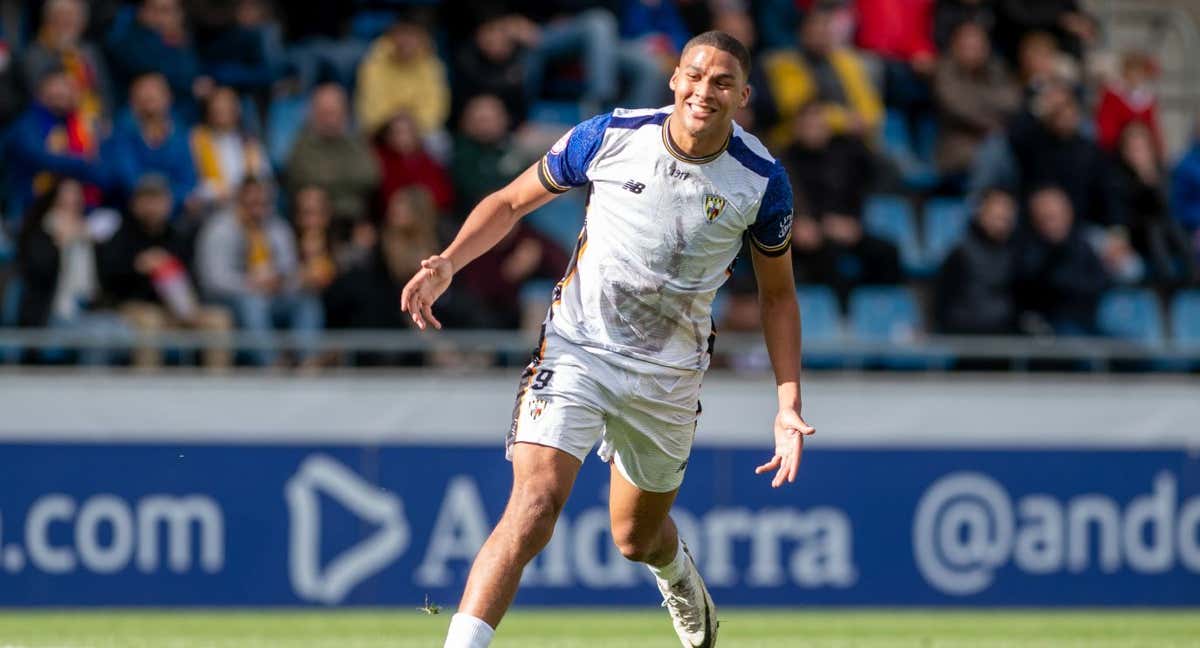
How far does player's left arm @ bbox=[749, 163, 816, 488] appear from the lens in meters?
6.92

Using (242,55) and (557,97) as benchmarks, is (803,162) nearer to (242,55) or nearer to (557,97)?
→ (557,97)

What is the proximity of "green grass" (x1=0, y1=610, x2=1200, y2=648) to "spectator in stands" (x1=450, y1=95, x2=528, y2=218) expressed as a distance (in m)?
3.50

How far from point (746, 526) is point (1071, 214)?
440 centimetres

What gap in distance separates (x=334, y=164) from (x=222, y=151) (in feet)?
2.72

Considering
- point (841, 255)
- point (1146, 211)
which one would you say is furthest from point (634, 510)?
point (1146, 211)

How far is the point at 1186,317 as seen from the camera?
16.0 meters

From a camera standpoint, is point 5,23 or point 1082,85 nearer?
point 5,23

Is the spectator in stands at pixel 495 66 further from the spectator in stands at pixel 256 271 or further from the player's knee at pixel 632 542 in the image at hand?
the player's knee at pixel 632 542

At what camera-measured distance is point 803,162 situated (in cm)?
1522

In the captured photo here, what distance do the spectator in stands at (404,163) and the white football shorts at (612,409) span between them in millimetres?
7348

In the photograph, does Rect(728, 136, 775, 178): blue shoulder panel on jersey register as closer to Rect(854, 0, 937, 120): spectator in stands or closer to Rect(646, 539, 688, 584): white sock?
Rect(646, 539, 688, 584): white sock

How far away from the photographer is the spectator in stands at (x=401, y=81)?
1495 centimetres

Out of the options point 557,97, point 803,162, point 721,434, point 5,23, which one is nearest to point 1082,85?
point 803,162

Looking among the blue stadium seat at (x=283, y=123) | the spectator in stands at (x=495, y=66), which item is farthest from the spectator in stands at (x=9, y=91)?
the spectator in stands at (x=495, y=66)
